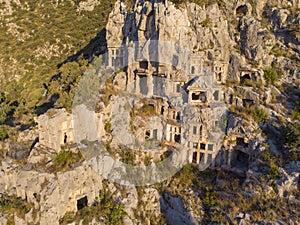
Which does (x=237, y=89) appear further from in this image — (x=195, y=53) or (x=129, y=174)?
(x=129, y=174)

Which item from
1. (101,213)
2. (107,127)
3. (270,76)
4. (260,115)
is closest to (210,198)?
(260,115)

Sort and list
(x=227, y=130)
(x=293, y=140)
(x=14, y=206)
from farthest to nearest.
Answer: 1. (x=227, y=130)
2. (x=293, y=140)
3. (x=14, y=206)

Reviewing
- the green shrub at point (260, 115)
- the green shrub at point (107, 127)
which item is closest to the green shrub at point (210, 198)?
the green shrub at point (260, 115)

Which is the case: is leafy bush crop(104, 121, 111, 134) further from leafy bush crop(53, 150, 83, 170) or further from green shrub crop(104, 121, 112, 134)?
leafy bush crop(53, 150, 83, 170)

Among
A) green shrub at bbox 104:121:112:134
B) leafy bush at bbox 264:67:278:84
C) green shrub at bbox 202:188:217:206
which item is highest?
leafy bush at bbox 264:67:278:84

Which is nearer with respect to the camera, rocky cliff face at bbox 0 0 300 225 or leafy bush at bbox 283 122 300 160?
rocky cliff face at bbox 0 0 300 225

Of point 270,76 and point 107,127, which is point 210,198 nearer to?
point 107,127

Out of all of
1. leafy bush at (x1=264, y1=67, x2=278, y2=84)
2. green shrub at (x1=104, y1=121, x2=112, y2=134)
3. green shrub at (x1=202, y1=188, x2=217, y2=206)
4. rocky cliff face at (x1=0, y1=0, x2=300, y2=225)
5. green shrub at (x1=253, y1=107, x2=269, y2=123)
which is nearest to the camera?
rocky cliff face at (x1=0, y1=0, x2=300, y2=225)

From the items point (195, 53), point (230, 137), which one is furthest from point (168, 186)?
point (195, 53)

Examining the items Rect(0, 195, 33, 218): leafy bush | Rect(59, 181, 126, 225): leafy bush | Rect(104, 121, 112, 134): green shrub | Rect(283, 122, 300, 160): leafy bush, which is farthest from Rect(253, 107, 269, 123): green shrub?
Rect(0, 195, 33, 218): leafy bush
